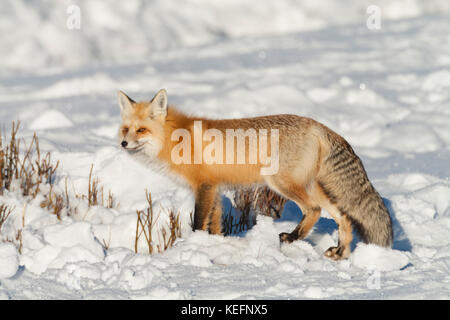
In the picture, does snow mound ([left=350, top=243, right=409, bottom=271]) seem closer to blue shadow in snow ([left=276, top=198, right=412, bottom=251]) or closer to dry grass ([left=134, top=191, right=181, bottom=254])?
blue shadow in snow ([left=276, top=198, right=412, bottom=251])

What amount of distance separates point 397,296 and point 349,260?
685 millimetres

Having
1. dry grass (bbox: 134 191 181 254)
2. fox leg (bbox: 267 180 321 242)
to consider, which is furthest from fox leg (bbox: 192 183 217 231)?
fox leg (bbox: 267 180 321 242)

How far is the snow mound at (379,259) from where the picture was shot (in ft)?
11.0

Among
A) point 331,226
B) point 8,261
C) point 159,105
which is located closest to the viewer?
point 8,261

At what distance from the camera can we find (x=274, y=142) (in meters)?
3.65

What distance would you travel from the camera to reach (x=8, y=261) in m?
3.13

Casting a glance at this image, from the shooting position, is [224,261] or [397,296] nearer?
[397,296]

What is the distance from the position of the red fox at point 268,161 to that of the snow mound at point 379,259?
0.19 metres

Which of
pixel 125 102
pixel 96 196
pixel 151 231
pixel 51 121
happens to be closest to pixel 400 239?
pixel 151 231

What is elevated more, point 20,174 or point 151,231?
point 20,174

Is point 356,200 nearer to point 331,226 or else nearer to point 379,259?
point 379,259

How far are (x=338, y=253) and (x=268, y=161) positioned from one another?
29.9 inches
